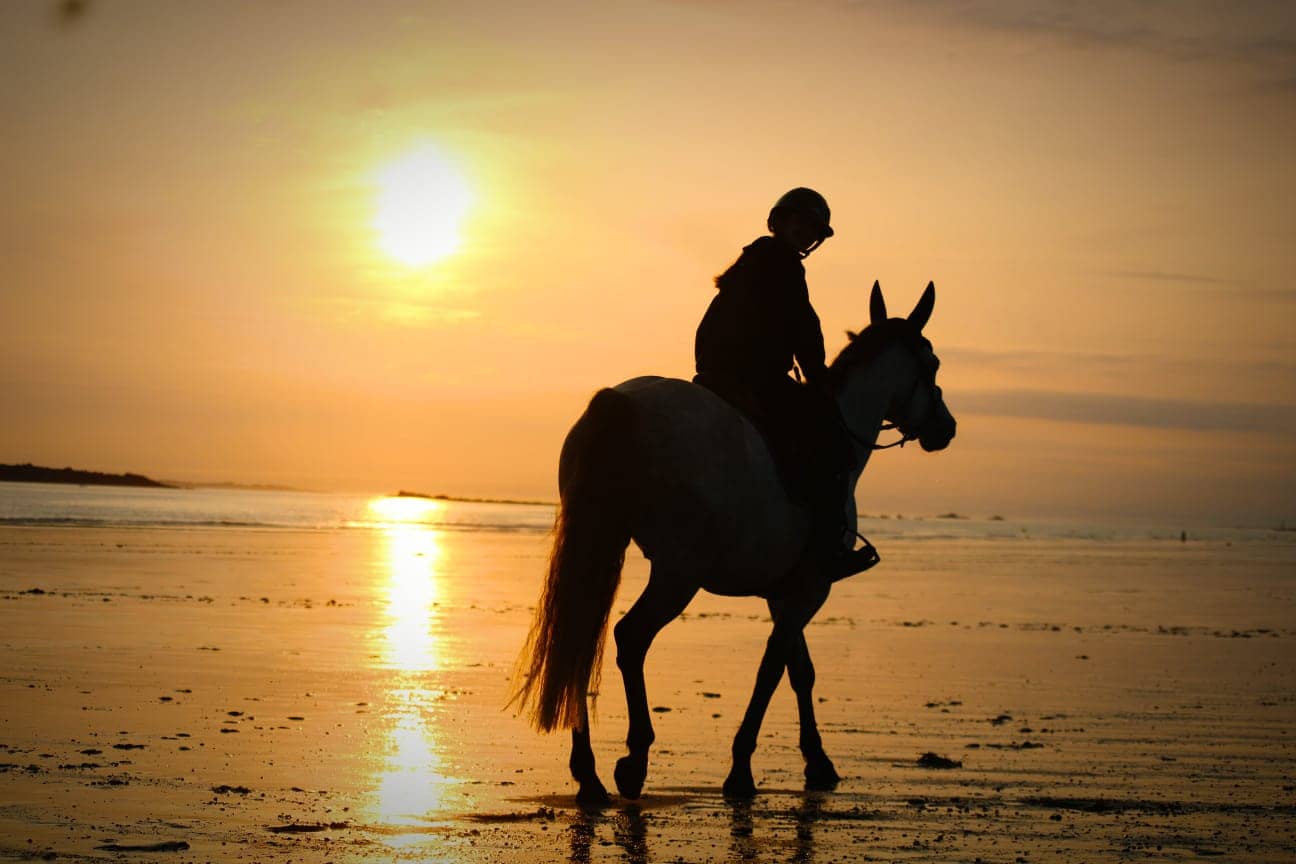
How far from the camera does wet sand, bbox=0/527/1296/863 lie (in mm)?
5770

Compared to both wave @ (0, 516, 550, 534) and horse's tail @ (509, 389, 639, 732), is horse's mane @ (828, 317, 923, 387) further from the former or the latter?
wave @ (0, 516, 550, 534)

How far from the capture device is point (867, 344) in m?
8.73

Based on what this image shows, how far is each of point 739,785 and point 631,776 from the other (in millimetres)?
688

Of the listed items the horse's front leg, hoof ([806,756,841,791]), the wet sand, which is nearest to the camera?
the wet sand

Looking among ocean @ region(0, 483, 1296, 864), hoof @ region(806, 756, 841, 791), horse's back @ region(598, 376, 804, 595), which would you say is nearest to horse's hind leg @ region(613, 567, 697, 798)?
horse's back @ region(598, 376, 804, 595)

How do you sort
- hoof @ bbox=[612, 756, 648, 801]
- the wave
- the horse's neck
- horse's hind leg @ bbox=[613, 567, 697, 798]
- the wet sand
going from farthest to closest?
the wave, the horse's neck, horse's hind leg @ bbox=[613, 567, 697, 798], hoof @ bbox=[612, 756, 648, 801], the wet sand

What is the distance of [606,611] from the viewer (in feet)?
22.4

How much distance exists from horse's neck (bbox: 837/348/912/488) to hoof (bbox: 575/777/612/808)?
104 inches

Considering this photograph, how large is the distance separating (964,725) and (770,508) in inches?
126

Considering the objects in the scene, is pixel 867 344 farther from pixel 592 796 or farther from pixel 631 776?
pixel 592 796

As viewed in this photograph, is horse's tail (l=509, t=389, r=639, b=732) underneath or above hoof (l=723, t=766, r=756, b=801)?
above

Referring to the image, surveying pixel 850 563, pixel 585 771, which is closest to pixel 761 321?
pixel 850 563

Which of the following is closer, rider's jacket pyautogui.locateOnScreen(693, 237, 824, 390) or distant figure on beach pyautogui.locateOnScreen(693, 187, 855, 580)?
distant figure on beach pyautogui.locateOnScreen(693, 187, 855, 580)

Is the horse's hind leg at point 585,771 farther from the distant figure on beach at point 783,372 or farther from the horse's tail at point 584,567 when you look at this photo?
the distant figure on beach at point 783,372
